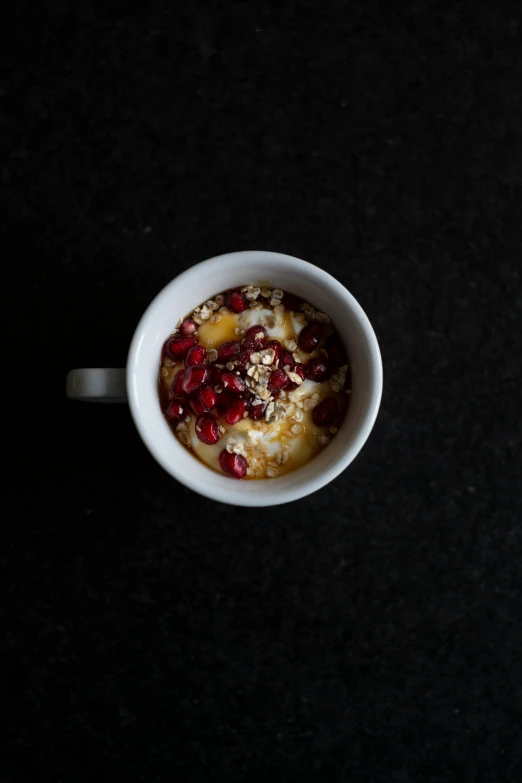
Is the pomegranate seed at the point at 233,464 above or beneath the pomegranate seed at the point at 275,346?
beneath

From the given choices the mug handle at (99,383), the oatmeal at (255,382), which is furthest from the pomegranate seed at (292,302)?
the mug handle at (99,383)

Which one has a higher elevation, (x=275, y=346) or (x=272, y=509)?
(x=275, y=346)

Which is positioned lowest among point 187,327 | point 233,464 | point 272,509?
point 272,509

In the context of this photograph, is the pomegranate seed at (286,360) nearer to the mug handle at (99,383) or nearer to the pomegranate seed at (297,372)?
the pomegranate seed at (297,372)

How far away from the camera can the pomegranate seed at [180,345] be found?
99cm

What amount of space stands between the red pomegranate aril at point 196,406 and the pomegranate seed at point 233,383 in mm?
41

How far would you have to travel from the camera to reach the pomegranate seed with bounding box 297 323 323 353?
991 millimetres

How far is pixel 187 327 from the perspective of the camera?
998 millimetres

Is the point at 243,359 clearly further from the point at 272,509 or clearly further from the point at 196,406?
the point at 272,509

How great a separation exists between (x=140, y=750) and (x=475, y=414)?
69 cm

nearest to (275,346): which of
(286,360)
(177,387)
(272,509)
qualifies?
(286,360)

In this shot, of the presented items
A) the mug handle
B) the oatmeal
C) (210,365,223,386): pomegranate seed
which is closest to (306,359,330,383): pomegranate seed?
the oatmeal

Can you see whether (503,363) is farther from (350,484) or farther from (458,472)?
(350,484)

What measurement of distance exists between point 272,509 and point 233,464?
0.20 m
